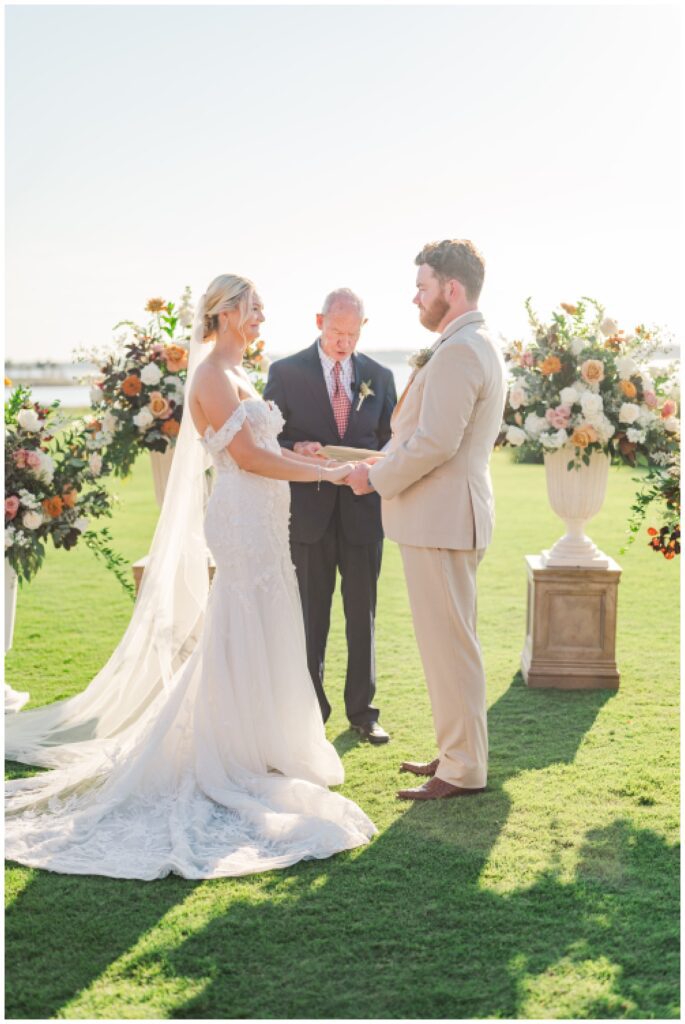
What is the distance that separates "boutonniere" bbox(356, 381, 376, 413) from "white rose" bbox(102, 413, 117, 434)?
143cm

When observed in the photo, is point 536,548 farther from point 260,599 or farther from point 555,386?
point 260,599

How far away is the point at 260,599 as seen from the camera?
15.2 ft

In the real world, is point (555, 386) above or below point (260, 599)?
above

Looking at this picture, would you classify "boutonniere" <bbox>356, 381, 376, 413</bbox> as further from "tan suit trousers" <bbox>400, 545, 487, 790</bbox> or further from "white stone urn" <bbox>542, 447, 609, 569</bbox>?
"white stone urn" <bbox>542, 447, 609, 569</bbox>

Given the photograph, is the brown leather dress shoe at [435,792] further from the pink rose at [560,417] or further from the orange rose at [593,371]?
the orange rose at [593,371]

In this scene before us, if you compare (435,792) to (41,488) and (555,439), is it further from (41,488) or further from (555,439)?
(41,488)

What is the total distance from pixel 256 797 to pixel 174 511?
144cm

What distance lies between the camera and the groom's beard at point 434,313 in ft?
14.4

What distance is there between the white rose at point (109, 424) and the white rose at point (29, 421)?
1.58 feet

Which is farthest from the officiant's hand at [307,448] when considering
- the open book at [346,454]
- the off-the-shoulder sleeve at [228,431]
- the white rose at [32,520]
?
the white rose at [32,520]

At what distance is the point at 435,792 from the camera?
452 cm

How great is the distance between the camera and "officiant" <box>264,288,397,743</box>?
5281 millimetres

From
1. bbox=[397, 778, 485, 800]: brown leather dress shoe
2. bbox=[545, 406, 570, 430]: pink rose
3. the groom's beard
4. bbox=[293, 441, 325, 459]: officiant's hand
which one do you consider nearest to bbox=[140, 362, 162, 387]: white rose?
bbox=[293, 441, 325, 459]: officiant's hand

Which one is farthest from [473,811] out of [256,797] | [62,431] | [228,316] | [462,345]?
[62,431]
